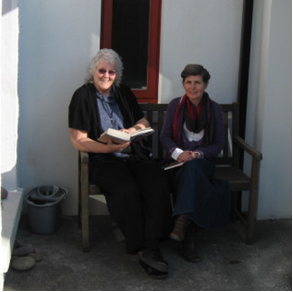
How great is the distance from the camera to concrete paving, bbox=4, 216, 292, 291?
379cm

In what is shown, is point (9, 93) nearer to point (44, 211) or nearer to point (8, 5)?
point (8, 5)

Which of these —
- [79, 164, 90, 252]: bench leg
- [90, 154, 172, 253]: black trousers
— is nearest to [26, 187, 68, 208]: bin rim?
[79, 164, 90, 252]: bench leg

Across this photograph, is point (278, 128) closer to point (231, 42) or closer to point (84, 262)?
point (231, 42)

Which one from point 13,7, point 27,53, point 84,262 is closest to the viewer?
point 84,262

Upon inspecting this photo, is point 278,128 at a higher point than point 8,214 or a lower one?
higher

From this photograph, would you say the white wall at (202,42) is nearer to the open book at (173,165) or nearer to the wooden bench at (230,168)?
the wooden bench at (230,168)

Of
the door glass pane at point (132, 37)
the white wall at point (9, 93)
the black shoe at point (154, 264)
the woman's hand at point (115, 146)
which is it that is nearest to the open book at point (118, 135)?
the woman's hand at point (115, 146)

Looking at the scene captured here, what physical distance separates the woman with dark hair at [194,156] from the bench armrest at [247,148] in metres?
0.22

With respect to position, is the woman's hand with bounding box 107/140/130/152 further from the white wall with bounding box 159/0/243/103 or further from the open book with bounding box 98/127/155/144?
the white wall with bounding box 159/0/243/103

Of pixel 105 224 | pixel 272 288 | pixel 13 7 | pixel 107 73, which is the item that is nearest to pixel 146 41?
pixel 107 73

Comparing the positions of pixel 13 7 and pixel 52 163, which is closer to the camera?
pixel 13 7

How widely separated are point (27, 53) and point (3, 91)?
419mm

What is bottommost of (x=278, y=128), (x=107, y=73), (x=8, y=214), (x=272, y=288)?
(x=272, y=288)

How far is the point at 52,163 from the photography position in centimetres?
491
